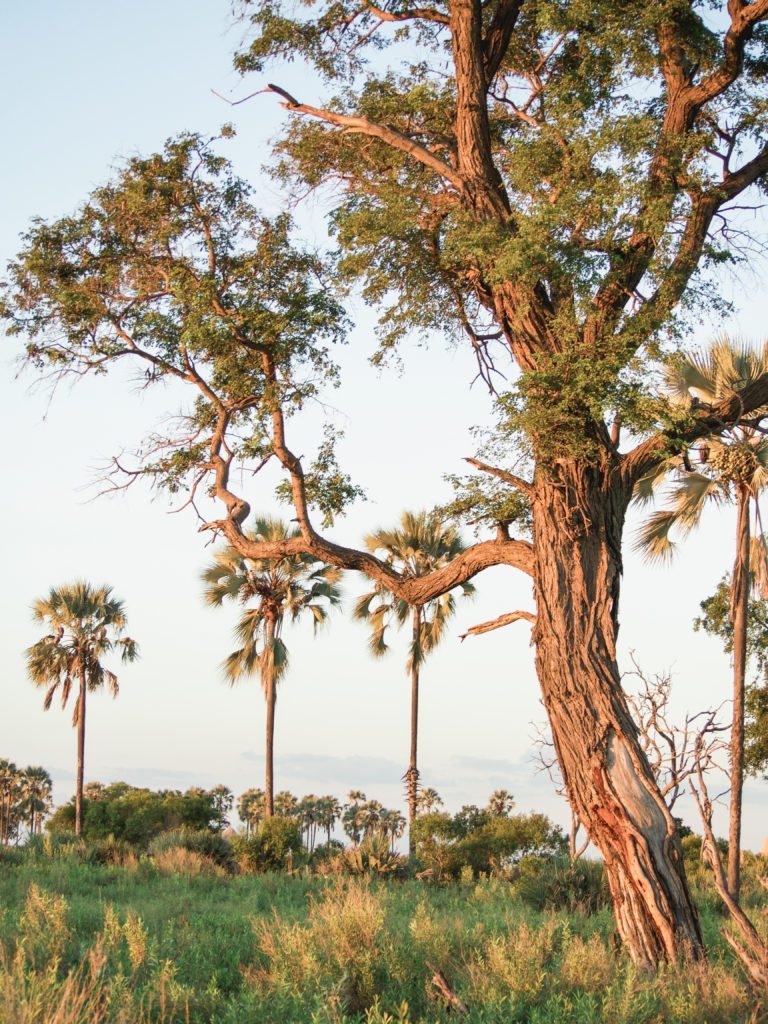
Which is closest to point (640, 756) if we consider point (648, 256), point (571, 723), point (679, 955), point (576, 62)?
point (571, 723)

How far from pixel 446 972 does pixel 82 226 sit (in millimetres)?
10618

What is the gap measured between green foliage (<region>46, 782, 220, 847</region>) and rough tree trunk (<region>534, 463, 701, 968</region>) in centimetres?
2380

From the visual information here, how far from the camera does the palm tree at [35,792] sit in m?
47.1

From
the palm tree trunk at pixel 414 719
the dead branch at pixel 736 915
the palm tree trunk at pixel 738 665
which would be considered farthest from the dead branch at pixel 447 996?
the palm tree trunk at pixel 414 719

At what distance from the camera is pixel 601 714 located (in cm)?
974

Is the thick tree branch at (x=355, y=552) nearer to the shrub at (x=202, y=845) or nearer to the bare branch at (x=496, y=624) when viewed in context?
the bare branch at (x=496, y=624)

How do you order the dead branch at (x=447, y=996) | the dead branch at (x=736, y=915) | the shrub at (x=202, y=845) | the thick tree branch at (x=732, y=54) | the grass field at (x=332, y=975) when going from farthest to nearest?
the shrub at (x=202, y=845) < the thick tree branch at (x=732, y=54) < the dead branch at (x=736, y=915) < the dead branch at (x=447, y=996) < the grass field at (x=332, y=975)

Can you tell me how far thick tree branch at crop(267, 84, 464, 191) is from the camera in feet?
40.1

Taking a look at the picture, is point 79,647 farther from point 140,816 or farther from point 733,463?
point 733,463

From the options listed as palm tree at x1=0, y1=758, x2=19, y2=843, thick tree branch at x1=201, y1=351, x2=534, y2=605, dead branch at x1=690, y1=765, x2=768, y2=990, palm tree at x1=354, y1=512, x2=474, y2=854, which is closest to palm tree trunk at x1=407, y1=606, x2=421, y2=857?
palm tree at x1=354, y1=512, x2=474, y2=854

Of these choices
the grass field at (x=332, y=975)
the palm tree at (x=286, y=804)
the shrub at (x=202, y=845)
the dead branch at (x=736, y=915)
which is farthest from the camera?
the palm tree at (x=286, y=804)

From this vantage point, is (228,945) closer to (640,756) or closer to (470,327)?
(640,756)

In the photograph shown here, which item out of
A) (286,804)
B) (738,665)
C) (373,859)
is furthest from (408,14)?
(286,804)

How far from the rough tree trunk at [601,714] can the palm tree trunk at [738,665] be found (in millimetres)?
7639
